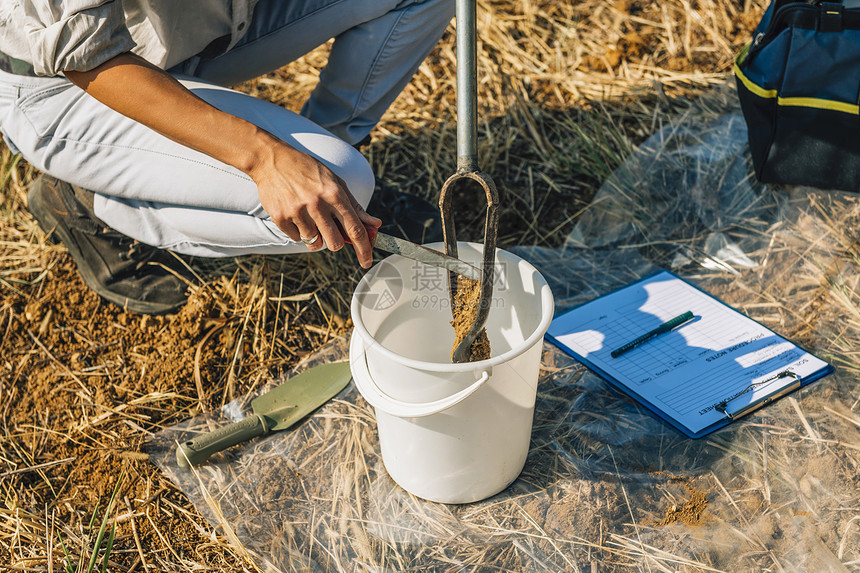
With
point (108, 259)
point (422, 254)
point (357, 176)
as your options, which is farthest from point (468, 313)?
point (108, 259)

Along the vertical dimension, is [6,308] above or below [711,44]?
below

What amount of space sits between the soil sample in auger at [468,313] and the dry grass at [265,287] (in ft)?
1.06

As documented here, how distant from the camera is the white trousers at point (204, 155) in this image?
4.73 ft

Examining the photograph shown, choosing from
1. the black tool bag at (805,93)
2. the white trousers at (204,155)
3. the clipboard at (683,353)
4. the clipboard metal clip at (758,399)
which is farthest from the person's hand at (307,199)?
the black tool bag at (805,93)

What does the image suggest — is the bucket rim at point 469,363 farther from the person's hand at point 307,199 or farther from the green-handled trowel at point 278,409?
the green-handled trowel at point 278,409

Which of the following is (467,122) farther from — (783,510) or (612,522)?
(783,510)

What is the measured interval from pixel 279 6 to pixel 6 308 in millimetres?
1037

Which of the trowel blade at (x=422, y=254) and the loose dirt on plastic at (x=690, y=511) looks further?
the loose dirt on plastic at (x=690, y=511)

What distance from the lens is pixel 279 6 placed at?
1.64 meters

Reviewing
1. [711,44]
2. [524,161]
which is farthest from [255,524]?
[711,44]

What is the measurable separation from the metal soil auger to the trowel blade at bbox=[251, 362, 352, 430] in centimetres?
45

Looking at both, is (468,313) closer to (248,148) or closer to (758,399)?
(248,148)

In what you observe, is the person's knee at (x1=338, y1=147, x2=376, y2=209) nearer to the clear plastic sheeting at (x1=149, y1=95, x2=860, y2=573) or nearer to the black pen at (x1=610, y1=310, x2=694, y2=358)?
the clear plastic sheeting at (x1=149, y1=95, x2=860, y2=573)

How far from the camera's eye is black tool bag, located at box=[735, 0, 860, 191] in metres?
1.66
